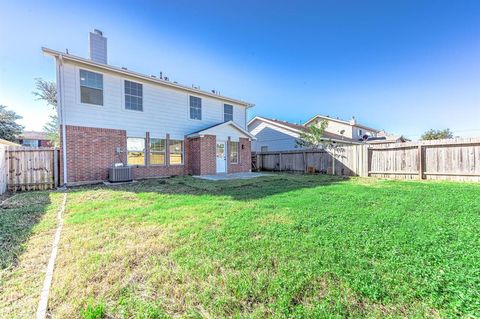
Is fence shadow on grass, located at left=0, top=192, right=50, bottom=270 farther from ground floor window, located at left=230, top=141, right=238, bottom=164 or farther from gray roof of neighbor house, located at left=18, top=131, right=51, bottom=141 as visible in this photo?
gray roof of neighbor house, located at left=18, top=131, right=51, bottom=141

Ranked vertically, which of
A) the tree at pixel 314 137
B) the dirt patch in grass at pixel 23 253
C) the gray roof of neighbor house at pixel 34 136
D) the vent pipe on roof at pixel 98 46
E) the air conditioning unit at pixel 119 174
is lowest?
the dirt patch in grass at pixel 23 253

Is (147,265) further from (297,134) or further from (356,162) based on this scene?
(297,134)

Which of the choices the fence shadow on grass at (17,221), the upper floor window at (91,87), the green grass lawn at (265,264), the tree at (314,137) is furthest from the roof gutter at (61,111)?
the tree at (314,137)

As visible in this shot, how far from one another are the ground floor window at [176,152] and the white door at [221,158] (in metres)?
2.23

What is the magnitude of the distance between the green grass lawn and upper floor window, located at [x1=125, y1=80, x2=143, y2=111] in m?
7.97

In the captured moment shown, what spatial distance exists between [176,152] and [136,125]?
263 cm

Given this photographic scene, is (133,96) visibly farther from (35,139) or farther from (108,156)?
(35,139)

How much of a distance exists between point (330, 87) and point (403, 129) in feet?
106

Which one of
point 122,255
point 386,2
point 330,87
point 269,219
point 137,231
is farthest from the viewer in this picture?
point 330,87

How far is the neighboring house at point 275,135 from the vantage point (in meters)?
20.9

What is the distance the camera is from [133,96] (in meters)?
11.4

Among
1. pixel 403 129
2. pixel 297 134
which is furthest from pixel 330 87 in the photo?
pixel 403 129

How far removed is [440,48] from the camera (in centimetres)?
1109

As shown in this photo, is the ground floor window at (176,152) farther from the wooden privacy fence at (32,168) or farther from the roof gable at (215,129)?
the wooden privacy fence at (32,168)
